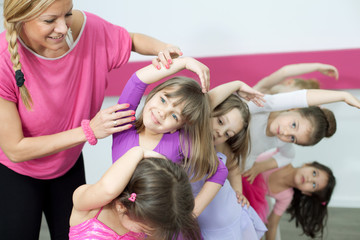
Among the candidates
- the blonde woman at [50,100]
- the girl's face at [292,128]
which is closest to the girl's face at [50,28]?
the blonde woman at [50,100]

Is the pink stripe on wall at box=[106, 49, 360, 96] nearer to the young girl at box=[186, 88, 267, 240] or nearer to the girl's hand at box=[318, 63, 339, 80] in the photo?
the girl's hand at box=[318, 63, 339, 80]

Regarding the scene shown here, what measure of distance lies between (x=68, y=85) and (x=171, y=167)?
379mm

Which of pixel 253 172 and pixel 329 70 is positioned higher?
pixel 329 70

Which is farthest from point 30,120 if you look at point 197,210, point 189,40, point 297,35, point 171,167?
point 297,35

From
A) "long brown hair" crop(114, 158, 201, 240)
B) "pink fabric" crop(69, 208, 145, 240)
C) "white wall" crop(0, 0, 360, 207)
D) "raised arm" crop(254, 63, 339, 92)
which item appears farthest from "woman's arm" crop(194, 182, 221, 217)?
"white wall" crop(0, 0, 360, 207)

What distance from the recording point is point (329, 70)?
1.92 m

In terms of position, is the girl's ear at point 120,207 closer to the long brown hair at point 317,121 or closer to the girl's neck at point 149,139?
the girl's neck at point 149,139

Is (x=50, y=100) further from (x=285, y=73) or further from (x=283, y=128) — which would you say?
(x=285, y=73)

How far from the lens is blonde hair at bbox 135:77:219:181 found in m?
1.21

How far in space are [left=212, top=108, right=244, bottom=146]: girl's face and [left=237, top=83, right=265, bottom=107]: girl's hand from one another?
0.23 ft

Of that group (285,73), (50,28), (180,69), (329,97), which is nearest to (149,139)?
(180,69)

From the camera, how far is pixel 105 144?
8.14 feet

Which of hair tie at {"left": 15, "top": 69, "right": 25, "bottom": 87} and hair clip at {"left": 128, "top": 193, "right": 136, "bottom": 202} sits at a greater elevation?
hair tie at {"left": 15, "top": 69, "right": 25, "bottom": 87}

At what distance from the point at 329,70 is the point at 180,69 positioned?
103 cm
